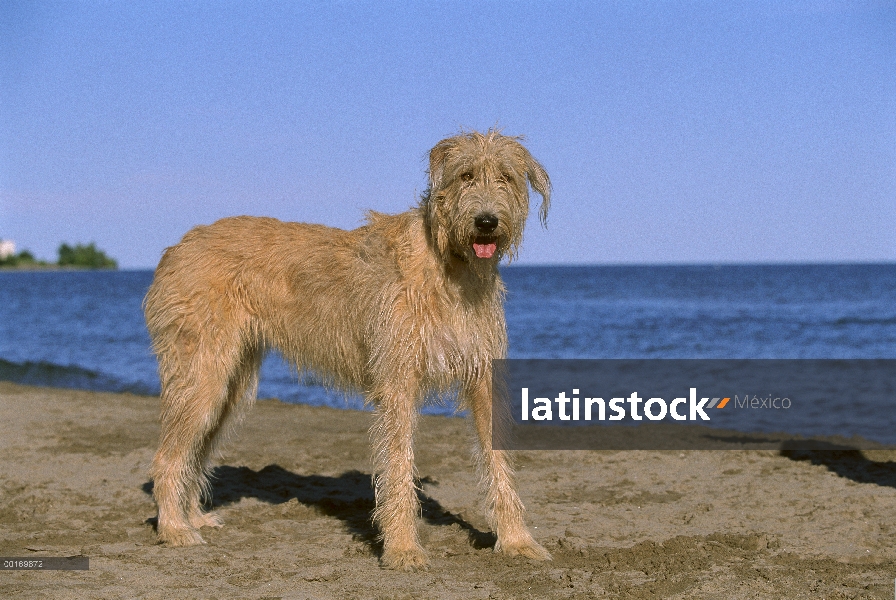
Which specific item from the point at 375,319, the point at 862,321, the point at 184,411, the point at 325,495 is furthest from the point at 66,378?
the point at 862,321

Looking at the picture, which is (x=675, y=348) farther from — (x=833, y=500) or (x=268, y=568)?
(x=268, y=568)

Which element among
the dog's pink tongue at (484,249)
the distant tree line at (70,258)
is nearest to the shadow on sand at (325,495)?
the dog's pink tongue at (484,249)

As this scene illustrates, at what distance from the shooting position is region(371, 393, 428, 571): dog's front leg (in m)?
5.22

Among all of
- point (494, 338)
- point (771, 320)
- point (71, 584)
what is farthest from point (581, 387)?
point (771, 320)

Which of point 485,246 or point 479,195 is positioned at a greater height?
point 479,195

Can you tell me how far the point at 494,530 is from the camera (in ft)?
18.3

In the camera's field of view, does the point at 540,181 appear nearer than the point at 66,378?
Yes

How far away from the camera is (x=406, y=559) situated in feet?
16.8

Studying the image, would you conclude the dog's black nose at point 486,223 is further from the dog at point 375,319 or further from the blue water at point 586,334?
the blue water at point 586,334

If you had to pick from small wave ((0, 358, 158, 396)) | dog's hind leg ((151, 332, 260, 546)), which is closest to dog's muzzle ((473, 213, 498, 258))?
dog's hind leg ((151, 332, 260, 546))

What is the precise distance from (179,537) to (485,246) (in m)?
2.83

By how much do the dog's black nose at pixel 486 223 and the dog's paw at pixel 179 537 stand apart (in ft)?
9.36

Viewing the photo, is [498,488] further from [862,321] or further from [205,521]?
[862,321]

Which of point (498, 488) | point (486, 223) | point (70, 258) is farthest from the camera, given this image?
point (70, 258)
